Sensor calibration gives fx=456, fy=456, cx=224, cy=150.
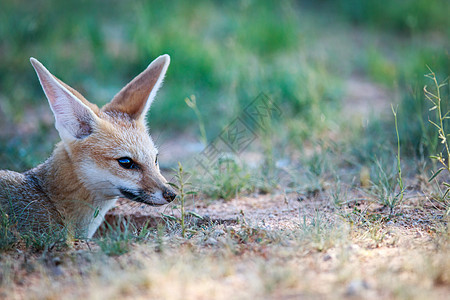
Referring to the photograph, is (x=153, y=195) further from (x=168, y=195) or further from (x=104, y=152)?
(x=104, y=152)

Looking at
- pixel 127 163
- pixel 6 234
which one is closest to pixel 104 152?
pixel 127 163

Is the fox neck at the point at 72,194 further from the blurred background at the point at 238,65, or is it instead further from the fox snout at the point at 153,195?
the blurred background at the point at 238,65

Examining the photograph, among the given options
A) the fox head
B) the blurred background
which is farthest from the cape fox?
the blurred background

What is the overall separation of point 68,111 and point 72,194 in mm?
604

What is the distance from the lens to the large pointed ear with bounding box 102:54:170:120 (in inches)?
146

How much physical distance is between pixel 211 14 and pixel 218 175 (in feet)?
16.3

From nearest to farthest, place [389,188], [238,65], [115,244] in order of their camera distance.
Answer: [115,244] → [389,188] → [238,65]

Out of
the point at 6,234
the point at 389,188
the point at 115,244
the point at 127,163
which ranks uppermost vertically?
the point at 127,163

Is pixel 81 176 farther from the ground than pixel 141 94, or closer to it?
closer to it

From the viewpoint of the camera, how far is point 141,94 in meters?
3.73

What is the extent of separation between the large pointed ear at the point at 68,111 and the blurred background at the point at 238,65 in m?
1.33

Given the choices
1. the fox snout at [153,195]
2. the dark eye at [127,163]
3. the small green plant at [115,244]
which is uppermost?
the dark eye at [127,163]

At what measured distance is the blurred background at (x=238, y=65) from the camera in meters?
4.98

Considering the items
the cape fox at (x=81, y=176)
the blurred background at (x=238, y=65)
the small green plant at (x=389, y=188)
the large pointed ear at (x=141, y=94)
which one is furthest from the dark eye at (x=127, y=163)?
the small green plant at (x=389, y=188)
